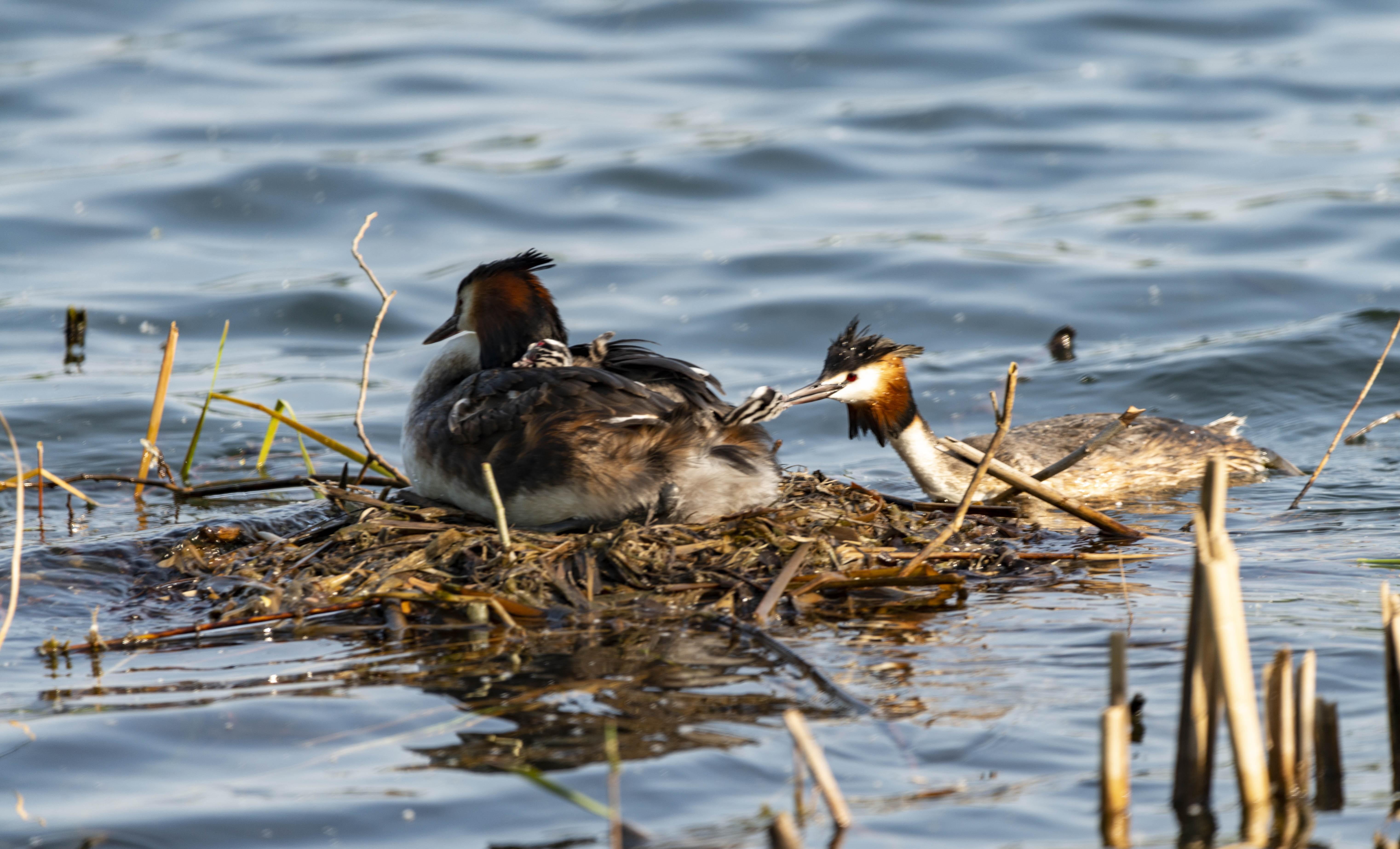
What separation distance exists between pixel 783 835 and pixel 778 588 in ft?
5.78

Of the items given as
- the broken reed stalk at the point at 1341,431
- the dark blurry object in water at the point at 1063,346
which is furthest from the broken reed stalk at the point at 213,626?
the dark blurry object in water at the point at 1063,346

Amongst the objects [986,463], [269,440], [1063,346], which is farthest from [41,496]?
[1063,346]

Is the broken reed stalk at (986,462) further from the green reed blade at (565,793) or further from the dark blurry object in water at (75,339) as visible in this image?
the dark blurry object in water at (75,339)

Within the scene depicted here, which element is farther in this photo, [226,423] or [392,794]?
[226,423]

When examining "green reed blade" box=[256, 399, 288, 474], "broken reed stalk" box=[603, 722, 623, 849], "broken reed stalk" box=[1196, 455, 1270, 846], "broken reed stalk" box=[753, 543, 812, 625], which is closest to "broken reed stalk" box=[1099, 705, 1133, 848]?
"broken reed stalk" box=[1196, 455, 1270, 846]

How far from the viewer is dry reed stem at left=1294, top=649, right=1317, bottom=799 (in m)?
2.98

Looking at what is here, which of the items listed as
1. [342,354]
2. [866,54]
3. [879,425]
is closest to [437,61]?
[866,54]

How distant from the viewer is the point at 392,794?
3.39 meters

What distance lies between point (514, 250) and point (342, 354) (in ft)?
6.33

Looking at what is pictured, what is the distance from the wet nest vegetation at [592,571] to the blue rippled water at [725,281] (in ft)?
0.60

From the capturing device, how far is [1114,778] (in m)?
2.98

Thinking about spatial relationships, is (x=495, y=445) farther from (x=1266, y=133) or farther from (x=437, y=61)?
(x=437, y=61)

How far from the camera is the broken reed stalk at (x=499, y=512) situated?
425 centimetres

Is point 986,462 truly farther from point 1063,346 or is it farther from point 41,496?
point 1063,346
